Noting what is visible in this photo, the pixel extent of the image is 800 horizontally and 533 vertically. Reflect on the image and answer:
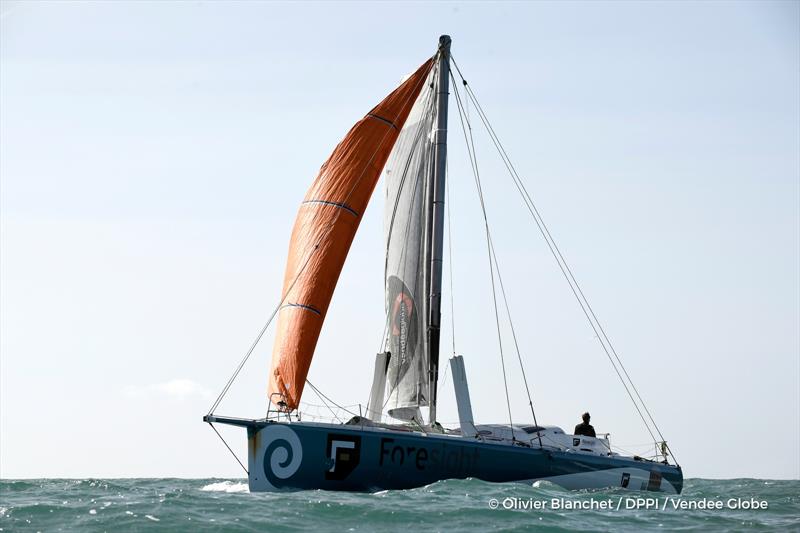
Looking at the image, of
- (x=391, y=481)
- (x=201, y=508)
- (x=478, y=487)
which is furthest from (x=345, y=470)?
(x=201, y=508)

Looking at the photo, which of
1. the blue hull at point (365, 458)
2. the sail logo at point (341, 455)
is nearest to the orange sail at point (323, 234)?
the blue hull at point (365, 458)

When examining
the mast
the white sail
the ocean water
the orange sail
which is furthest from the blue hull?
the white sail

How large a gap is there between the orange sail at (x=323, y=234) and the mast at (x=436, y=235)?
93cm

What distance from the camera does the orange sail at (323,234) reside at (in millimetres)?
22906

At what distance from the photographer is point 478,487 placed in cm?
2136

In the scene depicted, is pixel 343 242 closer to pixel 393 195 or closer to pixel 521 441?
pixel 393 195

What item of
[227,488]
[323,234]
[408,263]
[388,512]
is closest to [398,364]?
[408,263]

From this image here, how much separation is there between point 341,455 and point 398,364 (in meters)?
4.49

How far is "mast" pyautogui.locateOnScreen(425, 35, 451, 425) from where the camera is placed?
25355 mm

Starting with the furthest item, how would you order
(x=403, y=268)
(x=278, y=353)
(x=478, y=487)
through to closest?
(x=403, y=268) → (x=278, y=353) → (x=478, y=487)

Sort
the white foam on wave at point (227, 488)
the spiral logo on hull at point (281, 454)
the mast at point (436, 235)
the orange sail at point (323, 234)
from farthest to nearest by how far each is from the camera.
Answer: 1. the mast at point (436, 235)
2. the white foam on wave at point (227, 488)
3. the orange sail at point (323, 234)
4. the spiral logo on hull at point (281, 454)

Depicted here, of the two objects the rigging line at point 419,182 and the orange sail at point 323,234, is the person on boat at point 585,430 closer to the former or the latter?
the rigging line at point 419,182

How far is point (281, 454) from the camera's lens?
21.6m

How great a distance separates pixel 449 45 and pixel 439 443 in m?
11.1
